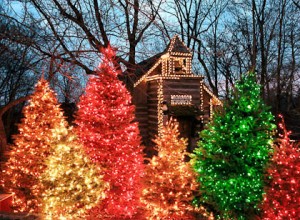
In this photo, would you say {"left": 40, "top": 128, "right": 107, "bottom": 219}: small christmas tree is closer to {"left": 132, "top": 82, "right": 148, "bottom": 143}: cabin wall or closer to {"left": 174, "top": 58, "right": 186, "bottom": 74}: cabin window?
{"left": 132, "top": 82, "right": 148, "bottom": 143}: cabin wall

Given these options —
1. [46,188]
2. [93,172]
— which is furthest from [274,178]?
[46,188]

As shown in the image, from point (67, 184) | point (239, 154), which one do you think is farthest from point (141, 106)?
point (67, 184)

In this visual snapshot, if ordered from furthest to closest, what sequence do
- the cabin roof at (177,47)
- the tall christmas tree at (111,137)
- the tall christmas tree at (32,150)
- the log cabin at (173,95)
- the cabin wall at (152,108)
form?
the cabin wall at (152,108)
the cabin roof at (177,47)
the log cabin at (173,95)
the tall christmas tree at (111,137)
the tall christmas tree at (32,150)

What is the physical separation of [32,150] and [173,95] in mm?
8890

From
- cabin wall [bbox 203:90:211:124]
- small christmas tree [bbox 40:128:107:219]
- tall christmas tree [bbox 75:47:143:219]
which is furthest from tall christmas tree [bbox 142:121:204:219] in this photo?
cabin wall [bbox 203:90:211:124]

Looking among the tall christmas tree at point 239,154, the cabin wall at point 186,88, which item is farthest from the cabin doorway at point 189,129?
the tall christmas tree at point 239,154

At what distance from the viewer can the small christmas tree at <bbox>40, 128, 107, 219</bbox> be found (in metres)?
8.32

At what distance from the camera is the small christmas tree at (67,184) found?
8.32 meters

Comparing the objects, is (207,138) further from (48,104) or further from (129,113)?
(48,104)

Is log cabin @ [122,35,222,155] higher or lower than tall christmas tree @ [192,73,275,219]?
higher

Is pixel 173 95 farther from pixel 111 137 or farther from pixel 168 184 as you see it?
pixel 168 184

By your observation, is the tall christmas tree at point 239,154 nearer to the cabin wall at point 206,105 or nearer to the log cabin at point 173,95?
the log cabin at point 173,95

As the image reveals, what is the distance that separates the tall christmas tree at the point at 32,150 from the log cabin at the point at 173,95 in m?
6.17

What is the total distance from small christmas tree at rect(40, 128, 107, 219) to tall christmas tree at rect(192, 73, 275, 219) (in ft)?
10.9
